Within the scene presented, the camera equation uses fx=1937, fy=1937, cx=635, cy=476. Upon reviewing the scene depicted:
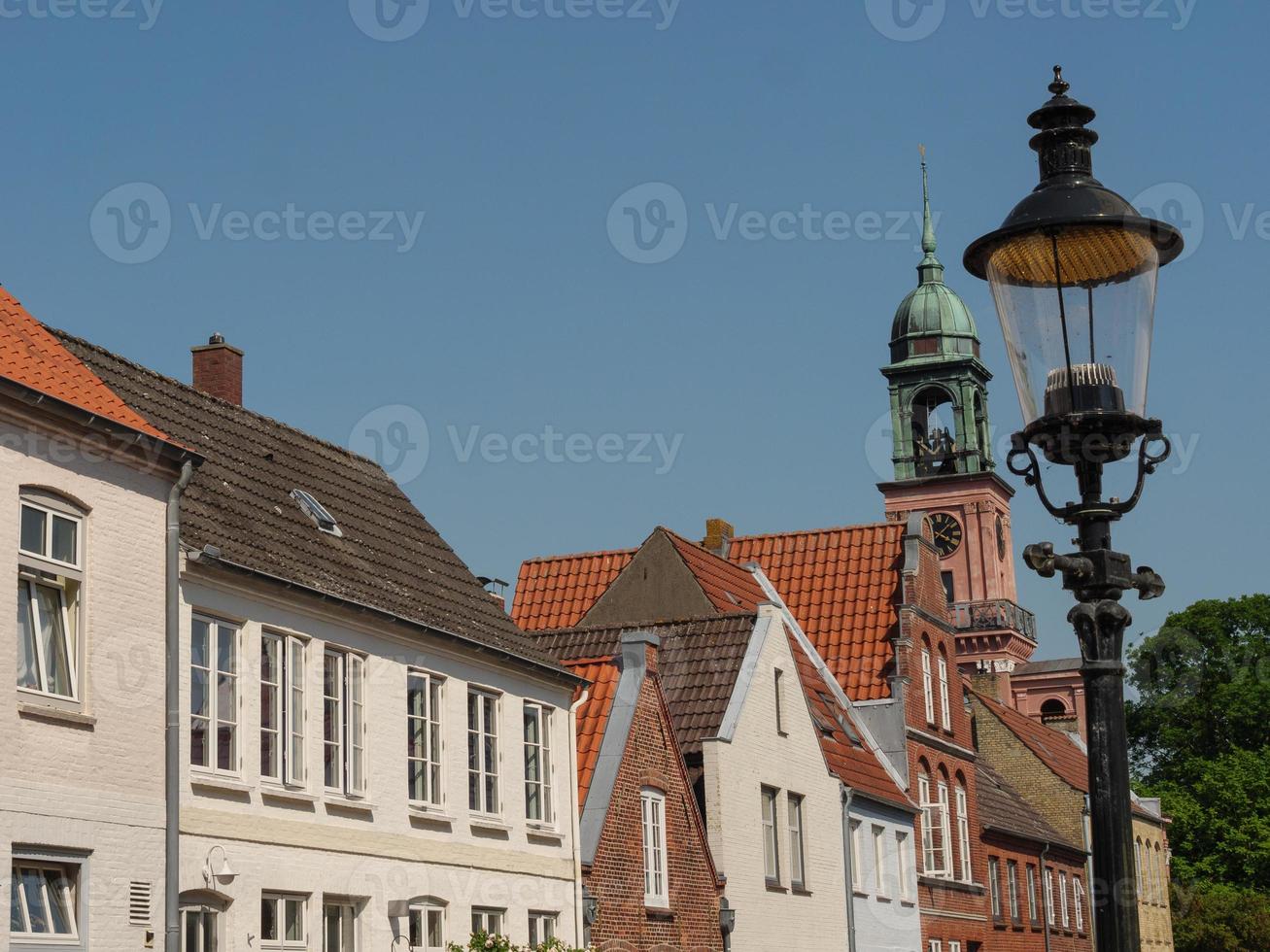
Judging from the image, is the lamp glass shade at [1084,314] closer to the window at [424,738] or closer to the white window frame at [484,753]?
the window at [424,738]

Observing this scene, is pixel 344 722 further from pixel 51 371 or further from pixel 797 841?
pixel 797 841

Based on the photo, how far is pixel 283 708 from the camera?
2053 centimetres

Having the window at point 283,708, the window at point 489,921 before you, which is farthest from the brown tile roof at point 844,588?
the window at point 283,708

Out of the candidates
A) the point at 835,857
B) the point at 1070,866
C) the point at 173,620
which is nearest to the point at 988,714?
the point at 1070,866

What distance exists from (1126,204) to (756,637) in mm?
23591

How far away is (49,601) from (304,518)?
21.7 feet

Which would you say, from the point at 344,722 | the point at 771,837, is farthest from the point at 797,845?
the point at 344,722

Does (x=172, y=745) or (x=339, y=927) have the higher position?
(x=172, y=745)

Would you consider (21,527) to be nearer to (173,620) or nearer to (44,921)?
(173,620)

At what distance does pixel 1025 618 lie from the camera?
10269 centimetres

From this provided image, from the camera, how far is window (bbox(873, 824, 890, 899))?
121 ft

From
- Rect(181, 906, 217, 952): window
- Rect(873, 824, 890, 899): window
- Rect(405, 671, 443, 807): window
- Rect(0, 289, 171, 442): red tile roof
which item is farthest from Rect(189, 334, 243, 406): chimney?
Rect(873, 824, 890, 899): window

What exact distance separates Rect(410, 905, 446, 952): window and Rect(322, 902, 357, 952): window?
108cm

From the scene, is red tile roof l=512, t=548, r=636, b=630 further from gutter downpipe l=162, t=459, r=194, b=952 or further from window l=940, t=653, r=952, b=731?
gutter downpipe l=162, t=459, r=194, b=952
